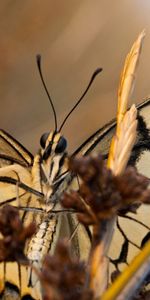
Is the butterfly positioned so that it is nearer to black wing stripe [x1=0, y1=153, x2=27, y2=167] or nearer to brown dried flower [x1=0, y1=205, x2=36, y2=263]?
black wing stripe [x1=0, y1=153, x2=27, y2=167]

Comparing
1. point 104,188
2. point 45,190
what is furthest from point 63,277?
point 45,190

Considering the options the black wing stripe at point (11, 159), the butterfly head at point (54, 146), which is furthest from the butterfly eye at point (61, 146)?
the black wing stripe at point (11, 159)

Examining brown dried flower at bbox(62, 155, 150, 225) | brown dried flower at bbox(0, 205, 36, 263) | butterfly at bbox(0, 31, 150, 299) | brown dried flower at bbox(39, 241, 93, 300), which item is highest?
butterfly at bbox(0, 31, 150, 299)

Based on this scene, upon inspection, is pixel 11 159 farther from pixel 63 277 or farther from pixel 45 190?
pixel 63 277

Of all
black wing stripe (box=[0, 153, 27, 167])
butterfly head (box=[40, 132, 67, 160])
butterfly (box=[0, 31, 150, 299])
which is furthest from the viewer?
black wing stripe (box=[0, 153, 27, 167])

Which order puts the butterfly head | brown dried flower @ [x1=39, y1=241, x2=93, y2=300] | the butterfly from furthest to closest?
the butterfly head, the butterfly, brown dried flower @ [x1=39, y1=241, x2=93, y2=300]

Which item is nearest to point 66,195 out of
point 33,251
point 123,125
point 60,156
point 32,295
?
point 123,125

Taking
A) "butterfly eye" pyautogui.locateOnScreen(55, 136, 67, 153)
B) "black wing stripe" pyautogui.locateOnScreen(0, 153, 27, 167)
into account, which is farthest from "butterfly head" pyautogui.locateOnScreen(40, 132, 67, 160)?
"black wing stripe" pyautogui.locateOnScreen(0, 153, 27, 167)

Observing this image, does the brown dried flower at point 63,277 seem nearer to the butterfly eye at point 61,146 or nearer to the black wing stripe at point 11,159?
the butterfly eye at point 61,146
